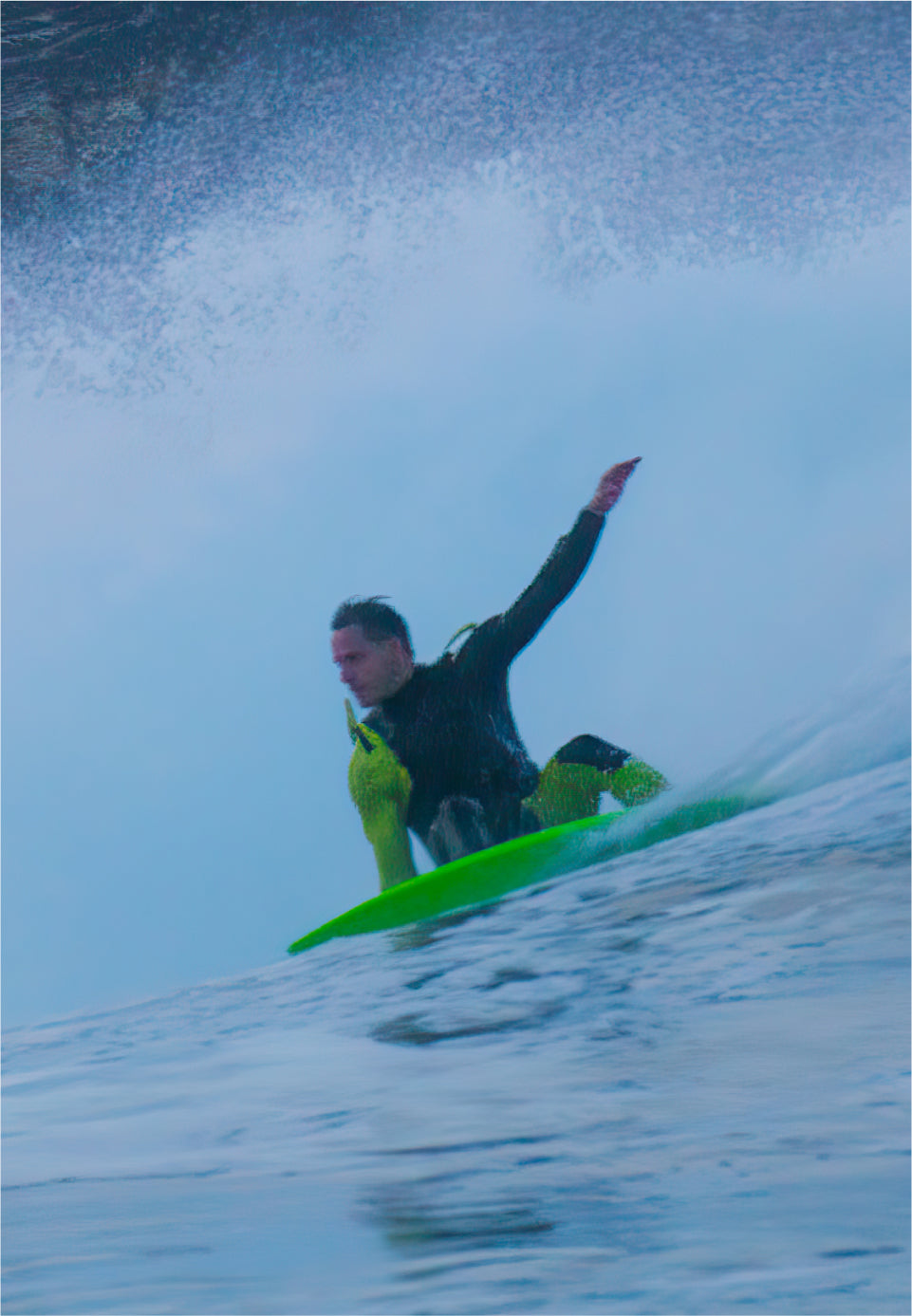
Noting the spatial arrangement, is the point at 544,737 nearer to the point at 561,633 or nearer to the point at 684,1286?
the point at 561,633

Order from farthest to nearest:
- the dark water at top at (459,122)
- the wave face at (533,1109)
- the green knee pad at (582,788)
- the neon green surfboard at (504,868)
Result: the dark water at top at (459,122)
the green knee pad at (582,788)
the neon green surfboard at (504,868)
the wave face at (533,1109)

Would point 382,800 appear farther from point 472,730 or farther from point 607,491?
point 607,491

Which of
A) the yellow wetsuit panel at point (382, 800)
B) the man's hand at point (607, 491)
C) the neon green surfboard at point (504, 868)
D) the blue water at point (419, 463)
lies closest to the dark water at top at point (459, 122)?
the blue water at point (419, 463)

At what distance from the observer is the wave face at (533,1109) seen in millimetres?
1022

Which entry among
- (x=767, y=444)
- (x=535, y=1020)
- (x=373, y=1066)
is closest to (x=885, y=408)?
(x=767, y=444)

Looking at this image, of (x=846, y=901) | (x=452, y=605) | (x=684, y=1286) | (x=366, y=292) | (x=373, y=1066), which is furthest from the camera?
(x=366, y=292)

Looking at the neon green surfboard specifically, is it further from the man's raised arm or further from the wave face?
the man's raised arm

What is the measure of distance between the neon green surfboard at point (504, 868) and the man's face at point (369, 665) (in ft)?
0.97

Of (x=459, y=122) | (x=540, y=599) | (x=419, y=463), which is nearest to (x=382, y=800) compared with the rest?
(x=540, y=599)

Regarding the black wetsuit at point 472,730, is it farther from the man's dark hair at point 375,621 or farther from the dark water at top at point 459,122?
the dark water at top at point 459,122

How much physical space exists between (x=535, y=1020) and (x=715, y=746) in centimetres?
65

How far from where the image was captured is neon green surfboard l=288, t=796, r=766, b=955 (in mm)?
1632

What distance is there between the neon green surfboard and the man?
59mm

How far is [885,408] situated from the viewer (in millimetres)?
2068
